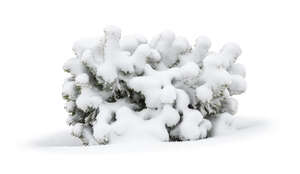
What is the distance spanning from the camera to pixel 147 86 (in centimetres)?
439

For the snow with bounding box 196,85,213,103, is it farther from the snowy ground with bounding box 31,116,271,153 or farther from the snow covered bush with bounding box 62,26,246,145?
the snowy ground with bounding box 31,116,271,153

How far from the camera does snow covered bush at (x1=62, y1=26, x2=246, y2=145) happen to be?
4.35m

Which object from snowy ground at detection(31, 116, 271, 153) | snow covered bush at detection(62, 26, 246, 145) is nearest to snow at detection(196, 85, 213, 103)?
snow covered bush at detection(62, 26, 246, 145)

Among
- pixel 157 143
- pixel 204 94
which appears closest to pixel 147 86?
pixel 204 94

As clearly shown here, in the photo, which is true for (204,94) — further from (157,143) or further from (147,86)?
(157,143)

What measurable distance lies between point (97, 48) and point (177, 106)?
1.81ft

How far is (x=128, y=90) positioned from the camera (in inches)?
180

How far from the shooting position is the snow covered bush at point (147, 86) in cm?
→ 435

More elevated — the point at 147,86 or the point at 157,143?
the point at 147,86

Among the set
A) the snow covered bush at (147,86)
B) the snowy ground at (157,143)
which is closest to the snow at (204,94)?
the snow covered bush at (147,86)

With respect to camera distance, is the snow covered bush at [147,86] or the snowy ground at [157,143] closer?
the snowy ground at [157,143]

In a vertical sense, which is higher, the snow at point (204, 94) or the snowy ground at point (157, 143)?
the snow at point (204, 94)

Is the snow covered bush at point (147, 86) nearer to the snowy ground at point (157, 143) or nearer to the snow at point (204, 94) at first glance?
the snow at point (204, 94)

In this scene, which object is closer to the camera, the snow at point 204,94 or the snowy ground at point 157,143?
the snowy ground at point 157,143
